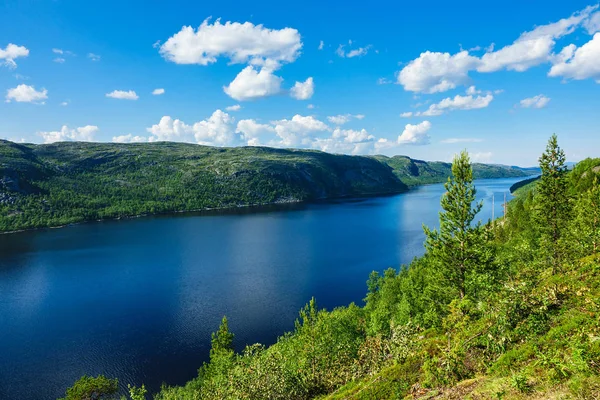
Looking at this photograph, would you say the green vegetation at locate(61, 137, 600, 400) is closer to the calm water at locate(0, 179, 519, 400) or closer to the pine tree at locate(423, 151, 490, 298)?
the pine tree at locate(423, 151, 490, 298)

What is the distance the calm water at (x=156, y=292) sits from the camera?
200 feet

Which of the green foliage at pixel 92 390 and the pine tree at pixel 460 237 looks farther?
the green foliage at pixel 92 390

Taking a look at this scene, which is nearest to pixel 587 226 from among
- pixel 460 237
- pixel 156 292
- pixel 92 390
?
pixel 460 237

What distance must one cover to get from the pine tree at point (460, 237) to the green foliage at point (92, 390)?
47.9 m

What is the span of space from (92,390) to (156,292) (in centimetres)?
4807

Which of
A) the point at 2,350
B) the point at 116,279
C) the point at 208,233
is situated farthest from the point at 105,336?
the point at 208,233

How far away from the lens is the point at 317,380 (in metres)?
25.5

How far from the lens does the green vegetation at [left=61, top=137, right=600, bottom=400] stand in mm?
13375

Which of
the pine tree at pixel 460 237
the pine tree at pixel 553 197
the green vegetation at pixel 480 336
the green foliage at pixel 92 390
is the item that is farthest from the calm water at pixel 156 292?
the pine tree at pixel 553 197

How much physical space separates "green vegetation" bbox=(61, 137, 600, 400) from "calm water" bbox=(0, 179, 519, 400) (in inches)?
968

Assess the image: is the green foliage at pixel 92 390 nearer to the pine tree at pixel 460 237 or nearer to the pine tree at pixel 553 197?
the pine tree at pixel 460 237

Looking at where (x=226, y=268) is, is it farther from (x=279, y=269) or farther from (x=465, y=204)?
(x=465, y=204)

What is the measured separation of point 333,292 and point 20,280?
98.0 meters

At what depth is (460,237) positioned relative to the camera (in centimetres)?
3341
